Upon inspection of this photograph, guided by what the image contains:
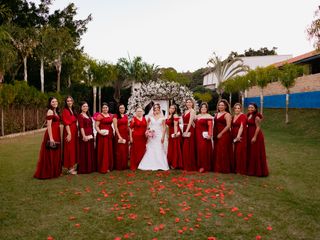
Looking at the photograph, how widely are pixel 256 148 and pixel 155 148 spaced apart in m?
2.65

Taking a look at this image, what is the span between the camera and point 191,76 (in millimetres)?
75438

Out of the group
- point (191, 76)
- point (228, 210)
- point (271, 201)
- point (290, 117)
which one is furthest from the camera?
point (191, 76)

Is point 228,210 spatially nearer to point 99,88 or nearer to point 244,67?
point 99,88

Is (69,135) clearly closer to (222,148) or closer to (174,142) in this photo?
(174,142)

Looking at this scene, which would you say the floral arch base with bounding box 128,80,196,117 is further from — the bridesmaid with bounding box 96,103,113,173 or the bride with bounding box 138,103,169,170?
the bridesmaid with bounding box 96,103,113,173

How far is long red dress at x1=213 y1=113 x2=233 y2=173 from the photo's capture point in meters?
7.87

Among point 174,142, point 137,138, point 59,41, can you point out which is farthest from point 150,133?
point 59,41

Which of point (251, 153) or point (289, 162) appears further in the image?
point (289, 162)

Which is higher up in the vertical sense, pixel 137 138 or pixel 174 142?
pixel 137 138

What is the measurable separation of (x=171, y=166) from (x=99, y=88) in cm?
2477

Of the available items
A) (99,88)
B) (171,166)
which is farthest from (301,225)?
(99,88)

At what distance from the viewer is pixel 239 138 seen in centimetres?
770

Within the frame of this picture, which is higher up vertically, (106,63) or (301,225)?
(106,63)

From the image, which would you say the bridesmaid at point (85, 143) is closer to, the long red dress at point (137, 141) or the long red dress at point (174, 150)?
the long red dress at point (137, 141)
